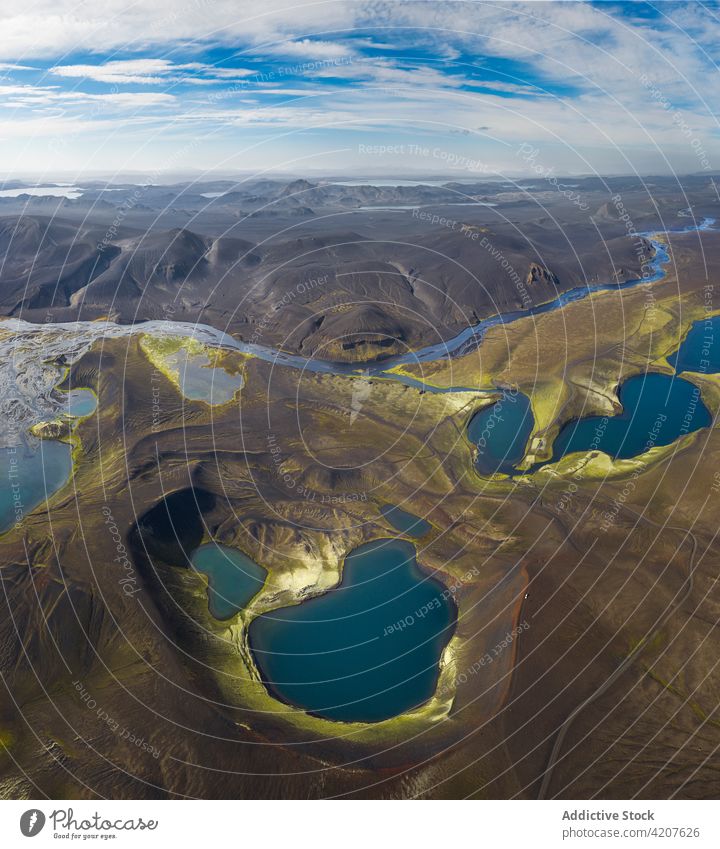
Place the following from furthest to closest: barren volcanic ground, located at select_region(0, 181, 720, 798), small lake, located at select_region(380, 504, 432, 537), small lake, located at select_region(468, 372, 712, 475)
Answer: small lake, located at select_region(468, 372, 712, 475)
small lake, located at select_region(380, 504, 432, 537)
barren volcanic ground, located at select_region(0, 181, 720, 798)

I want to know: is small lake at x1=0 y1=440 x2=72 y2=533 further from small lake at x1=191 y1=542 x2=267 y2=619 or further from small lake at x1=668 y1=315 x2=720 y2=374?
small lake at x1=668 y1=315 x2=720 y2=374

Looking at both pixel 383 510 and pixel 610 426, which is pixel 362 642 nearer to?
pixel 383 510

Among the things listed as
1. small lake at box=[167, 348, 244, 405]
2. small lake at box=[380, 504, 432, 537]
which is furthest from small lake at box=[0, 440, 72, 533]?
small lake at box=[380, 504, 432, 537]

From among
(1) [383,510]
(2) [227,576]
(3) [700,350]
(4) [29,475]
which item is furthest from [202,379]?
(3) [700,350]

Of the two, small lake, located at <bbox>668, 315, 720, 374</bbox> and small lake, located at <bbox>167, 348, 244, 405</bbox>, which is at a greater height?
small lake, located at <bbox>668, 315, 720, 374</bbox>

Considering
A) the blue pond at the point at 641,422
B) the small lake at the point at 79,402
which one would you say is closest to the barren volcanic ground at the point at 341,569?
the small lake at the point at 79,402

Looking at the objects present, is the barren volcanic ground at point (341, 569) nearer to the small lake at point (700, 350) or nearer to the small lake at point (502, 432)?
the small lake at point (502, 432)

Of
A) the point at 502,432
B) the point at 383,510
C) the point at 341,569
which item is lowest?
the point at 341,569
